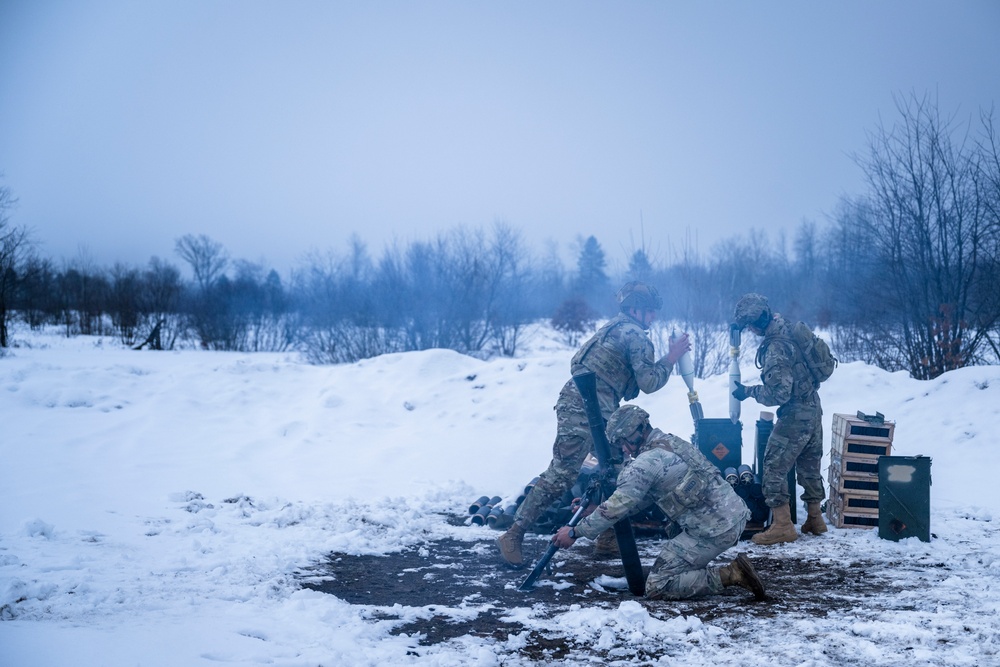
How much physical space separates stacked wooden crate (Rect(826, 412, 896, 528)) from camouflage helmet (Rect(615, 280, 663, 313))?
7.67ft

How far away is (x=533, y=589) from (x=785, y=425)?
2.89 metres

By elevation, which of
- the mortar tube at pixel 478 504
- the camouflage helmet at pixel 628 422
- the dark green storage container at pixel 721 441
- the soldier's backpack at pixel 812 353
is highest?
the soldier's backpack at pixel 812 353

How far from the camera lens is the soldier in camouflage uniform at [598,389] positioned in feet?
18.1

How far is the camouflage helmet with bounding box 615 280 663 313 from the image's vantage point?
5844 millimetres

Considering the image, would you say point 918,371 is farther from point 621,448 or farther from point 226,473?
point 226,473

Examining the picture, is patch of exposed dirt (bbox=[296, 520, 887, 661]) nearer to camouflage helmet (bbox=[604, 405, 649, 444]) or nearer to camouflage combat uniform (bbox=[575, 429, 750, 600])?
camouflage combat uniform (bbox=[575, 429, 750, 600])

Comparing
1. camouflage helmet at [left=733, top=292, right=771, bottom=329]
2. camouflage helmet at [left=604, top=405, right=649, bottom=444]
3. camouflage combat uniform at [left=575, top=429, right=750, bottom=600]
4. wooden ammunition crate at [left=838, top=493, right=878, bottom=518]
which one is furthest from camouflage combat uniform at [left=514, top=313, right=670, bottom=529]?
wooden ammunition crate at [left=838, top=493, right=878, bottom=518]

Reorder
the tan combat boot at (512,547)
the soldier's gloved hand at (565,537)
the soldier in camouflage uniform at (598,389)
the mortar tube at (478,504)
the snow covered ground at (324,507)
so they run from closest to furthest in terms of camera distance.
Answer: the snow covered ground at (324,507) < the soldier's gloved hand at (565,537) < the tan combat boot at (512,547) < the soldier in camouflage uniform at (598,389) < the mortar tube at (478,504)

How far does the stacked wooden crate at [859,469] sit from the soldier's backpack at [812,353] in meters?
0.62

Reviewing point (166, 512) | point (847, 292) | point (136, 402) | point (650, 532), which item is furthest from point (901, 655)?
point (847, 292)

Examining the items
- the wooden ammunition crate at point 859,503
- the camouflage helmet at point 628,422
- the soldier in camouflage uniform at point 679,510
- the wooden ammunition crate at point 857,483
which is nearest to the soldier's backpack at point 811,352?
the wooden ammunition crate at point 857,483

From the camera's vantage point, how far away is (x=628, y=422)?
469cm

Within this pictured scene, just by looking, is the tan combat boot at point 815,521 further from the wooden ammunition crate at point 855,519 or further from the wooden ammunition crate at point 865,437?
the wooden ammunition crate at point 865,437

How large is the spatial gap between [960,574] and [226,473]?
302 inches
